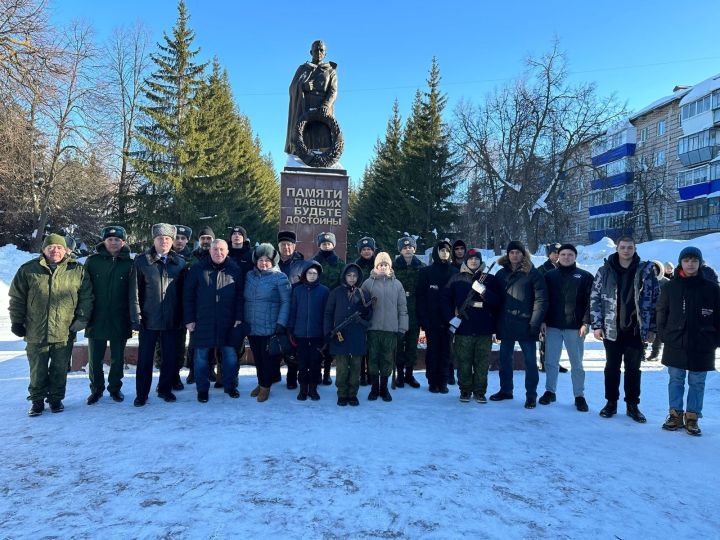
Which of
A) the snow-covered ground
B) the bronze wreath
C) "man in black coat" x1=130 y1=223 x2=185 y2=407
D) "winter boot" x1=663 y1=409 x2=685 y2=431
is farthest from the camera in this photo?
the bronze wreath

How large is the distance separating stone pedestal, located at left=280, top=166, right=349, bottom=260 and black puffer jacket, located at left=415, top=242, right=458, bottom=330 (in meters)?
4.07

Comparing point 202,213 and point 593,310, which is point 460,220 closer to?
point 202,213

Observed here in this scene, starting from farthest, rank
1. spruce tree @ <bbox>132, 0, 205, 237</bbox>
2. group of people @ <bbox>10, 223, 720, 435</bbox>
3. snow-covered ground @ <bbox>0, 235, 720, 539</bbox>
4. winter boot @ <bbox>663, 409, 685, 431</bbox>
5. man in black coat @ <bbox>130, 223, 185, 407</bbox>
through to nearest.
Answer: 1. spruce tree @ <bbox>132, 0, 205, 237</bbox>
2. man in black coat @ <bbox>130, 223, 185, 407</bbox>
3. group of people @ <bbox>10, 223, 720, 435</bbox>
4. winter boot @ <bbox>663, 409, 685, 431</bbox>
5. snow-covered ground @ <bbox>0, 235, 720, 539</bbox>

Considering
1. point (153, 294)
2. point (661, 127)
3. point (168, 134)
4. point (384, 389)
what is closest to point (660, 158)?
point (661, 127)

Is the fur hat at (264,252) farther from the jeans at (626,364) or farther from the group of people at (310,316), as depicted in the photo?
the jeans at (626,364)

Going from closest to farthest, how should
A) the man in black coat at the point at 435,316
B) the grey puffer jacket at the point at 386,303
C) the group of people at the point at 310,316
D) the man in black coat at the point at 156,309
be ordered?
the group of people at the point at 310,316, the man in black coat at the point at 156,309, the grey puffer jacket at the point at 386,303, the man in black coat at the point at 435,316

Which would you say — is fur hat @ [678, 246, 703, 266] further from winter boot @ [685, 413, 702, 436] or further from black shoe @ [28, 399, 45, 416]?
black shoe @ [28, 399, 45, 416]

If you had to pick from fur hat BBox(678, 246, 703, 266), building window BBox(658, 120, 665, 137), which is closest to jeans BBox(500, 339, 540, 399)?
fur hat BBox(678, 246, 703, 266)

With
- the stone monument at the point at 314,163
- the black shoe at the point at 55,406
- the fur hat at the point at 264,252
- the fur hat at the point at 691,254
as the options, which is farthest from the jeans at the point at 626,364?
the stone monument at the point at 314,163

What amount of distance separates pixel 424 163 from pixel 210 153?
12.9m

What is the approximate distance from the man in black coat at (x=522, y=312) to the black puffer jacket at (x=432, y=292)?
27.8 inches

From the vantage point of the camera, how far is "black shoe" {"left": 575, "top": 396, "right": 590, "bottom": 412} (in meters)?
4.96

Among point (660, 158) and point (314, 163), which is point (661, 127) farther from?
point (314, 163)

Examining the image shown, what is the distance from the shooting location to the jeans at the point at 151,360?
16.1 feet
